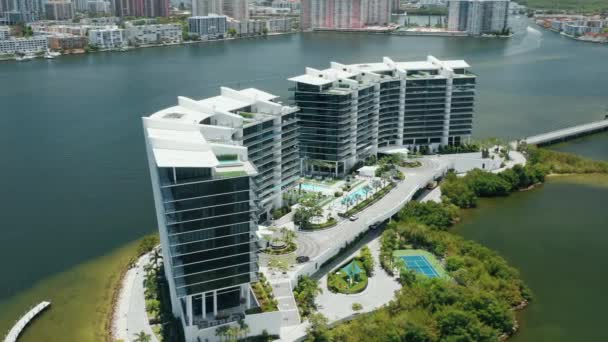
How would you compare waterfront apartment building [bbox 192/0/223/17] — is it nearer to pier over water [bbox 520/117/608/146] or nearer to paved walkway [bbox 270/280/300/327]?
pier over water [bbox 520/117/608/146]

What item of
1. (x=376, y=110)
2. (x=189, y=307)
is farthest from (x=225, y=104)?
(x=189, y=307)

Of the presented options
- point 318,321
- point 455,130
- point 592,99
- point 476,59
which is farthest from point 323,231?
point 476,59

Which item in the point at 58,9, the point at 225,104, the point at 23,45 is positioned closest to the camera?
the point at 225,104

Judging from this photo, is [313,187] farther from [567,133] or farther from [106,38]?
[106,38]

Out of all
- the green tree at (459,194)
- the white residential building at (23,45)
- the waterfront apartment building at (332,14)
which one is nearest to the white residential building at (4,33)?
the white residential building at (23,45)

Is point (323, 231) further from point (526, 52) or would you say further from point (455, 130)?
point (526, 52)
